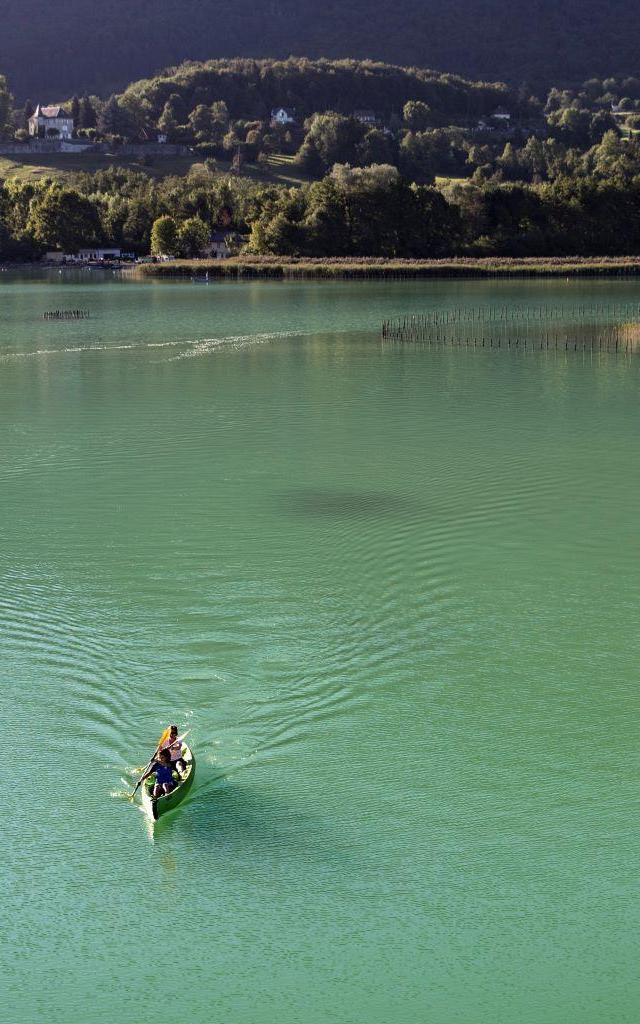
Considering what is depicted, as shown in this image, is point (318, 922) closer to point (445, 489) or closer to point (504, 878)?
point (504, 878)

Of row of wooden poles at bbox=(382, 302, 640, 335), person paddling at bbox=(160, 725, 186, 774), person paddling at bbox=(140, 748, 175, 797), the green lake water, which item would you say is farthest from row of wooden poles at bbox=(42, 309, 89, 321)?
person paddling at bbox=(140, 748, 175, 797)

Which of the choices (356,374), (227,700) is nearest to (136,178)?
(356,374)

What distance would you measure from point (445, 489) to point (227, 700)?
34.9 ft

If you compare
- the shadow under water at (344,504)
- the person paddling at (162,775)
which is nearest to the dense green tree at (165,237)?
the shadow under water at (344,504)

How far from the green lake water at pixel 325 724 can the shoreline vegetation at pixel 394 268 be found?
2976 inches

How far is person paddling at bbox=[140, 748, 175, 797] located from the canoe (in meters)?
0.05

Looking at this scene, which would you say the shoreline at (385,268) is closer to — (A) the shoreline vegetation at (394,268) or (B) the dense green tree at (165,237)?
Answer: (A) the shoreline vegetation at (394,268)

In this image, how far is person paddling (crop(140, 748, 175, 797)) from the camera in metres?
11.4

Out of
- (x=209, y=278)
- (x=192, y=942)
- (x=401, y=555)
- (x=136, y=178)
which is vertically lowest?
(x=192, y=942)

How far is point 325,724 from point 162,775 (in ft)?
8.02

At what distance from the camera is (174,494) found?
76.4 ft

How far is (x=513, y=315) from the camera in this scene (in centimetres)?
6262

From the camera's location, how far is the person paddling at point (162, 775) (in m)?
11.4

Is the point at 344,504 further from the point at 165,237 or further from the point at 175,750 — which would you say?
the point at 165,237
